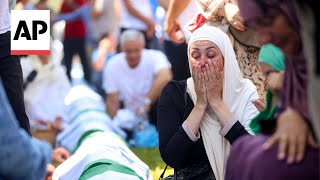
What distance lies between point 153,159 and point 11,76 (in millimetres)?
3719

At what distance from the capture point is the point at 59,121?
9.62m

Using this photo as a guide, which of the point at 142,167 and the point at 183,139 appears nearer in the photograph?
the point at 183,139

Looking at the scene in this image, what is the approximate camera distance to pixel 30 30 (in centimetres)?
621

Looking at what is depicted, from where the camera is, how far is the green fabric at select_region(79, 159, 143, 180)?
5.50 metres

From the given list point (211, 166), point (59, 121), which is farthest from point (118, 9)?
point (211, 166)

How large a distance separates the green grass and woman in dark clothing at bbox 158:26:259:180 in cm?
228

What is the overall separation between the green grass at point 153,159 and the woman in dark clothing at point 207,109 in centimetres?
228

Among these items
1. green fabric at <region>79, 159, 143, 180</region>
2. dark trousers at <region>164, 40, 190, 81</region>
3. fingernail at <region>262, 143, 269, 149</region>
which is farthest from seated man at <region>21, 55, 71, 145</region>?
fingernail at <region>262, 143, 269, 149</region>

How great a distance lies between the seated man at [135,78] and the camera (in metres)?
10.5

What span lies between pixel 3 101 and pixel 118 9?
31.5 feet

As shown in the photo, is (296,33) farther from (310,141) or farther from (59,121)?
(59,121)

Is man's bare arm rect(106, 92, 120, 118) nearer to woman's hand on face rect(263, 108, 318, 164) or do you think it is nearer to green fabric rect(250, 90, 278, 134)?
green fabric rect(250, 90, 278, 134)

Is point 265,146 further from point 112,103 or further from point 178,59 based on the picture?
point 112,103

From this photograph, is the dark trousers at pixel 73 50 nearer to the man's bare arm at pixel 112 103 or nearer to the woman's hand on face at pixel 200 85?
the man's bare arm at pixel 112 103
